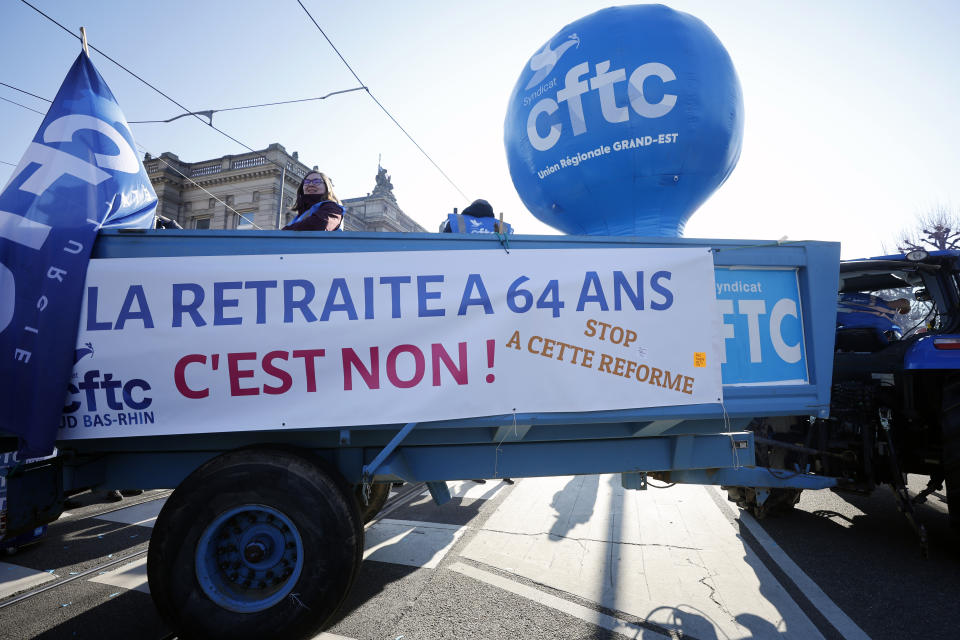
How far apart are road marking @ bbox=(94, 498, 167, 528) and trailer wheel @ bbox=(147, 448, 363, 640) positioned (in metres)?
3.56

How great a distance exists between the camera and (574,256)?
100.0 inches

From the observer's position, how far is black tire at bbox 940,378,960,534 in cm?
342

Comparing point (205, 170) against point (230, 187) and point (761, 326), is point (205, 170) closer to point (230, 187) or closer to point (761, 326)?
point (230, 187)

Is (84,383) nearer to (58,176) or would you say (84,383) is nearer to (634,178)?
(58,176)

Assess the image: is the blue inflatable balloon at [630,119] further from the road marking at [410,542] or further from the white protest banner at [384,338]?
the road marking at [410,542]

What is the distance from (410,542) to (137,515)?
3.69 metres

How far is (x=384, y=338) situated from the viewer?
241 centimetres

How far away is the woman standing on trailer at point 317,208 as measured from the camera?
299 cm

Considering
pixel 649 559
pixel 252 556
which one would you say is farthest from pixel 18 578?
pixel 649 559

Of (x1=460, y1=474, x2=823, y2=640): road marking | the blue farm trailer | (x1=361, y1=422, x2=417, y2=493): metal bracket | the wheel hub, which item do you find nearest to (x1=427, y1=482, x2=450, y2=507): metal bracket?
the blue farm trailer

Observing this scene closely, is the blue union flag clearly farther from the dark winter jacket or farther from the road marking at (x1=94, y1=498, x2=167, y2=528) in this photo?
the road marking at (x1=94, y1=498, x2=167, y2=528)

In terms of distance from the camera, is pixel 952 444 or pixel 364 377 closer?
pixel 364 377

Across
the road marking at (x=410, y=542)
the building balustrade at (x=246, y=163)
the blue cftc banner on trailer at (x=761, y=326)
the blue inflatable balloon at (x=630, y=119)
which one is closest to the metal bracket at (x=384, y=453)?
the road marking at (x=410, y=542)

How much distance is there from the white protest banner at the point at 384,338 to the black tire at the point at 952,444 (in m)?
2.66
